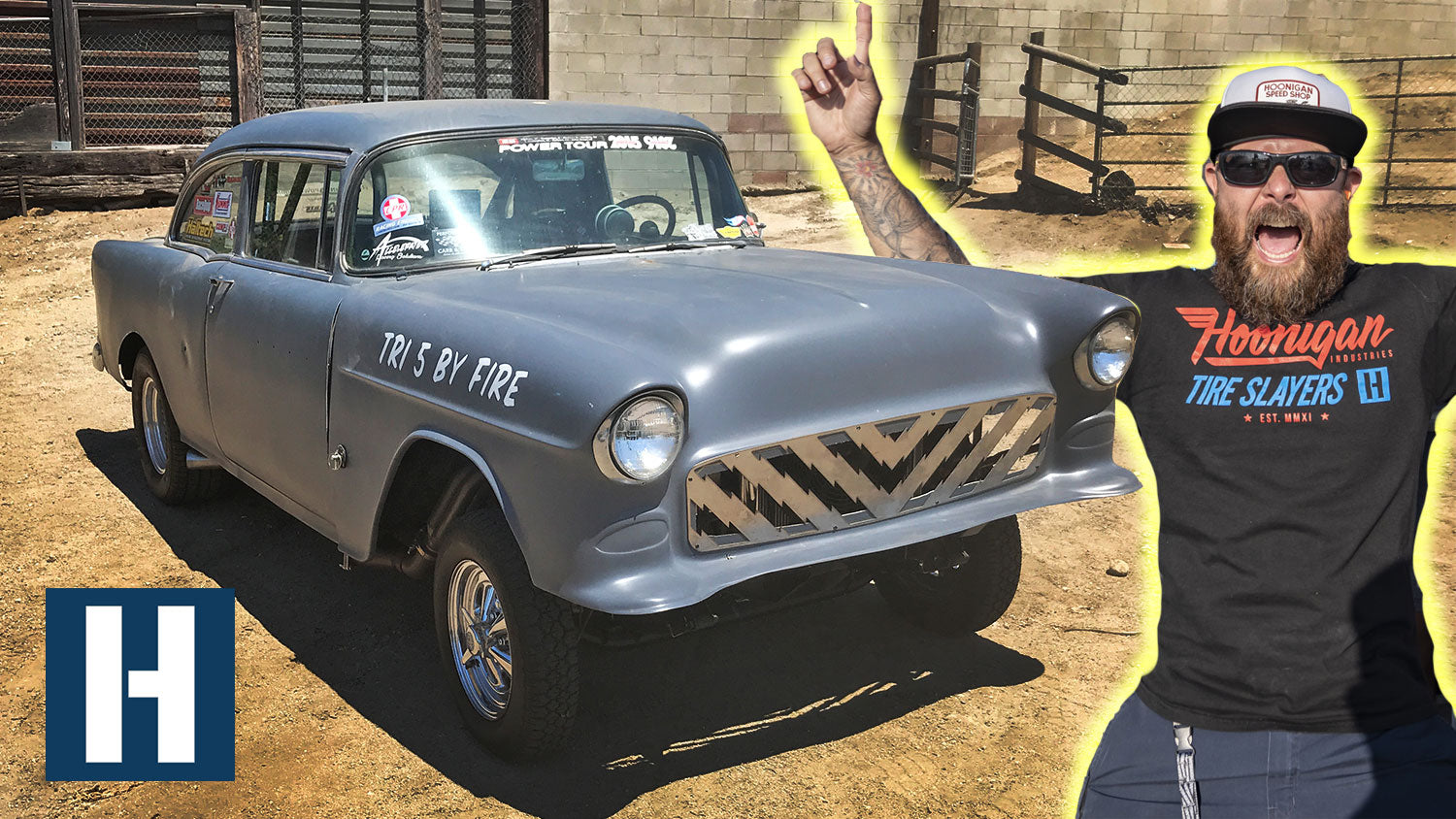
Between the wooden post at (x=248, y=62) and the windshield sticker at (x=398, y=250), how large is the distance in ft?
36.0

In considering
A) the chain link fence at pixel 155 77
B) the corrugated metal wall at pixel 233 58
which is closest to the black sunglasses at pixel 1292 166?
the corrugated metal wall at pixel 233 58

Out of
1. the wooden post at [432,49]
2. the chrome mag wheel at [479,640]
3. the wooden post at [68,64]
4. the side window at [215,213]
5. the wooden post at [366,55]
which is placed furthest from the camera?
the wooden post at [366,55]

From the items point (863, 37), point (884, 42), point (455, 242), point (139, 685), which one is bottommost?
point (139, 685)

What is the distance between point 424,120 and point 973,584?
250 centimetres

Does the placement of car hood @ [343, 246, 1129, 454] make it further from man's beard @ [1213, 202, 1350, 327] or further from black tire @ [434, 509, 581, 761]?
man's beard @ [1213, 202, 1350, 327]

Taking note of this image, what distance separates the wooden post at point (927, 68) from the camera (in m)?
16.6

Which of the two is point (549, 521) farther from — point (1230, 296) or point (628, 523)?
point (1230, 296)

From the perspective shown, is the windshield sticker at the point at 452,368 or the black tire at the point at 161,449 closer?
the windshield sticker at the point at 452,368

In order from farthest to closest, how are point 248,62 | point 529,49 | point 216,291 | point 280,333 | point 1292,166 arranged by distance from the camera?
1. point 529,49
2. point 248,62
3. point 216,291
4. point 280,333
5. point 1292,166

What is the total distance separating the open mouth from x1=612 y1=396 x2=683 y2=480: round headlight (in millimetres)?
1451

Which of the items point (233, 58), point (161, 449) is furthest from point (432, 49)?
point (161, 449)

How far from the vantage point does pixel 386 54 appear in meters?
16.3

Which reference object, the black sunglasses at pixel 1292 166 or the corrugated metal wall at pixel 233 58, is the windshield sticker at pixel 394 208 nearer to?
the black sunglasses at pixel 1292 166

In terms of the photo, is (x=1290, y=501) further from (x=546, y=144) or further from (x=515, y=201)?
(x=546, y=144)
